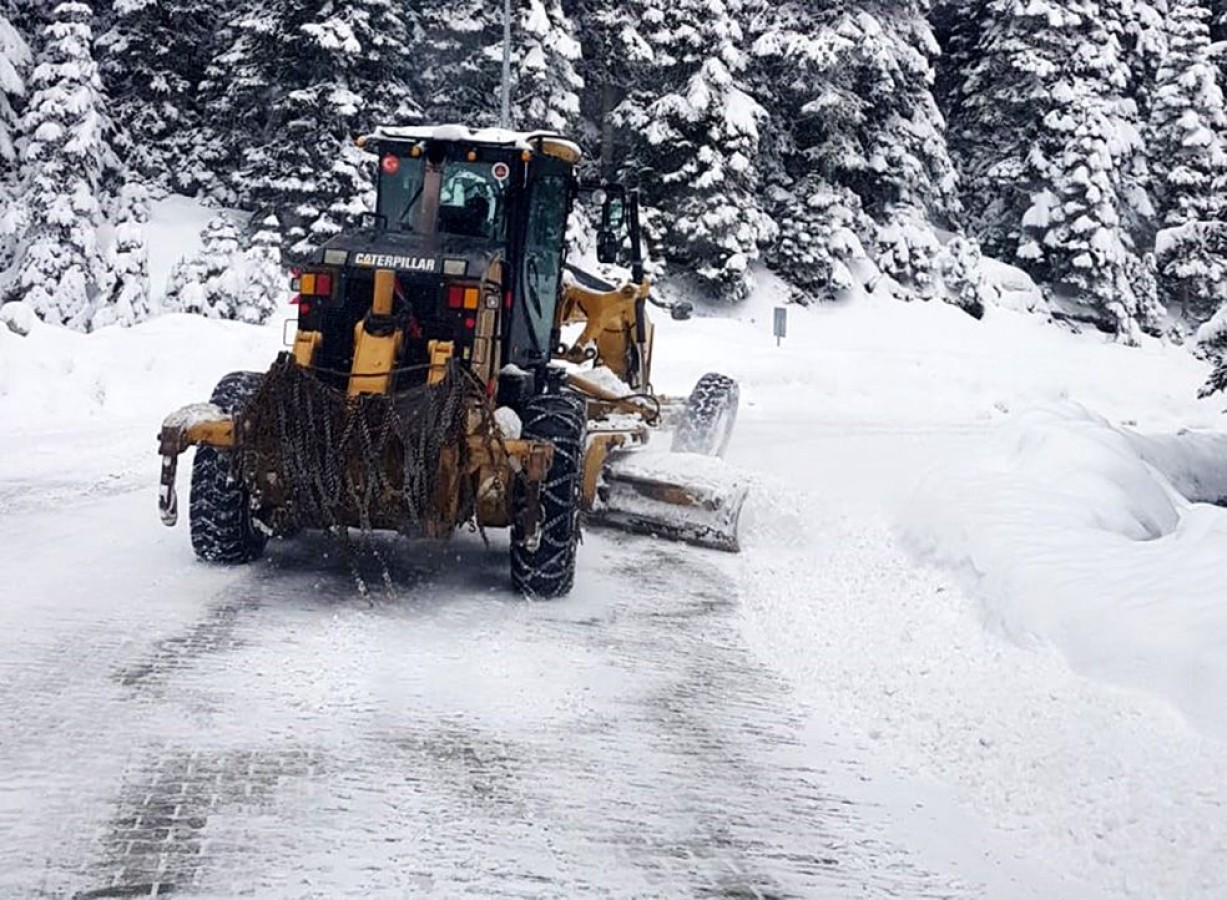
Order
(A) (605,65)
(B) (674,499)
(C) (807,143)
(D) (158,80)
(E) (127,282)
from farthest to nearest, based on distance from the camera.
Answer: (C) (807,143) → (D) (158,80) → (A) (605,65) → (E) (127,282) → (B) (674,499)

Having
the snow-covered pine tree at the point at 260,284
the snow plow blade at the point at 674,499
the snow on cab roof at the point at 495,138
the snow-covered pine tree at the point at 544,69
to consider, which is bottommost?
the snow plow blade at the point at 674,499

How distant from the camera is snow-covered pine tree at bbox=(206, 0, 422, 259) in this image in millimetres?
29375

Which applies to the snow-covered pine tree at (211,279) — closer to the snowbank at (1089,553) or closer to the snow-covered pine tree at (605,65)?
the snow-covered pine tree at (605,65)

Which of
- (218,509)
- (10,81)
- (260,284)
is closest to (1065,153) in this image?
(260,284)

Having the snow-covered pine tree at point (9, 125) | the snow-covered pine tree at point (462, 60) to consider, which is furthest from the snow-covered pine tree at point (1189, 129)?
the snow-covered pine tree at point (9, 125)

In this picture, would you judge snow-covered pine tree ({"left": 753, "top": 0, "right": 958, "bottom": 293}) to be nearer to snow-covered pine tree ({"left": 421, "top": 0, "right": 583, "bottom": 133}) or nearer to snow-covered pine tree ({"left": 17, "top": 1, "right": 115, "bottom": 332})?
snow-covered pine tree ({"left": 421, "top": 0, "right": 583, "bottom": 133})

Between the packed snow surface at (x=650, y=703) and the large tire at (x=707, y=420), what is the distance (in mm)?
2107

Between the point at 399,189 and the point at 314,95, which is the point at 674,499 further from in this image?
the point at 314,95

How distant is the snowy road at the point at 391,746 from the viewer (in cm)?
408

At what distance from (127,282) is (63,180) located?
3.22m

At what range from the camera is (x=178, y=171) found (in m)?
34.6

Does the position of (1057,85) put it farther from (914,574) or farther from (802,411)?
(914,574)

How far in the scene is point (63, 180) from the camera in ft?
94.2

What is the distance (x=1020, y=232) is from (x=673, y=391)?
22.2 m
